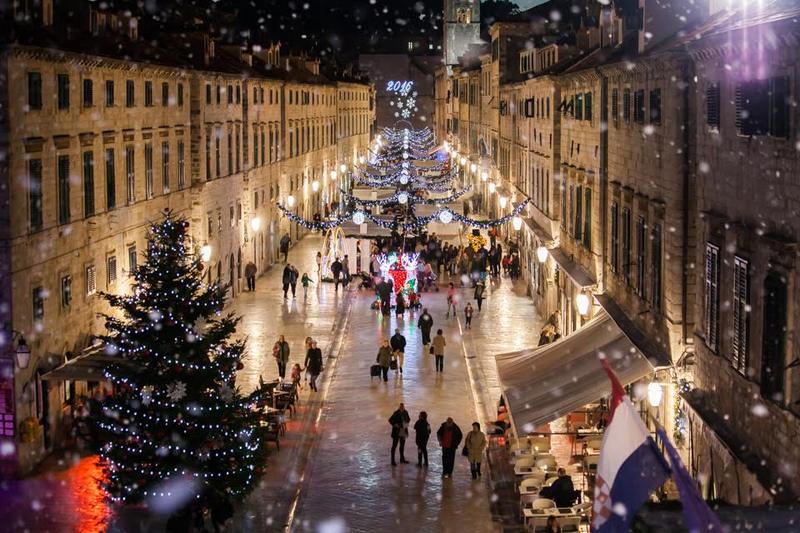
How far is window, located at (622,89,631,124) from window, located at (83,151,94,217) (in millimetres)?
11766

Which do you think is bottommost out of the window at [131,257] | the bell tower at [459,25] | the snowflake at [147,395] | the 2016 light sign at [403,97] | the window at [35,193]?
the snowflake at [147,395]

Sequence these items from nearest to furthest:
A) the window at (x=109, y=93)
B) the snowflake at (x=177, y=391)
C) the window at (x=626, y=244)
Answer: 1. the snowflake at (x=177, y=391)
2. the window at (x=626, y=244)
3. the window at (x=109, y=93)

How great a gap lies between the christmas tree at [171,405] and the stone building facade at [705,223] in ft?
22.5

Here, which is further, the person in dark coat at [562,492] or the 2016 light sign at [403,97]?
the 2016 light sign at [403,97]

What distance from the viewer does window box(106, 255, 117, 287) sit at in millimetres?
30250

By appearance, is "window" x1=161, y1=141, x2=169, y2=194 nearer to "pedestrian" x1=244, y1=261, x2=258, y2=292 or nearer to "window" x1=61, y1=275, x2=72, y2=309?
"window" x1=61, y1=275, x2=72, y2=309

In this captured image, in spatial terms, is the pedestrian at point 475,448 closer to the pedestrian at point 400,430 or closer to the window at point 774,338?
the pedestrian at point 400,430

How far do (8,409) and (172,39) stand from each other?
21.8 metres

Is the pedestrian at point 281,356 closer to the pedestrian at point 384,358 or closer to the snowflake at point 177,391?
the pedestrian at point 384,358

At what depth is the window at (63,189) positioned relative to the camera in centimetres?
2683

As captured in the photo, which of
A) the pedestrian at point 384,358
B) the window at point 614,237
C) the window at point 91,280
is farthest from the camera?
the pedestrian at point 384,358

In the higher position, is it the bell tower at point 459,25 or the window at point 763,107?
the bell tower at point 459,25

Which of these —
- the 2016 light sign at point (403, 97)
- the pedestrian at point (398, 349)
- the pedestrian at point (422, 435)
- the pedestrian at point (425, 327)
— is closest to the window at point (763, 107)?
the pedestrian at point (422, 435)

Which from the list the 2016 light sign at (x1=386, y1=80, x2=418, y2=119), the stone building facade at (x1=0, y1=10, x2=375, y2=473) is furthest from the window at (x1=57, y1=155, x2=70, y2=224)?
the 2016 light sign at (x1=386, y1=80, x2=418, y2=119)
